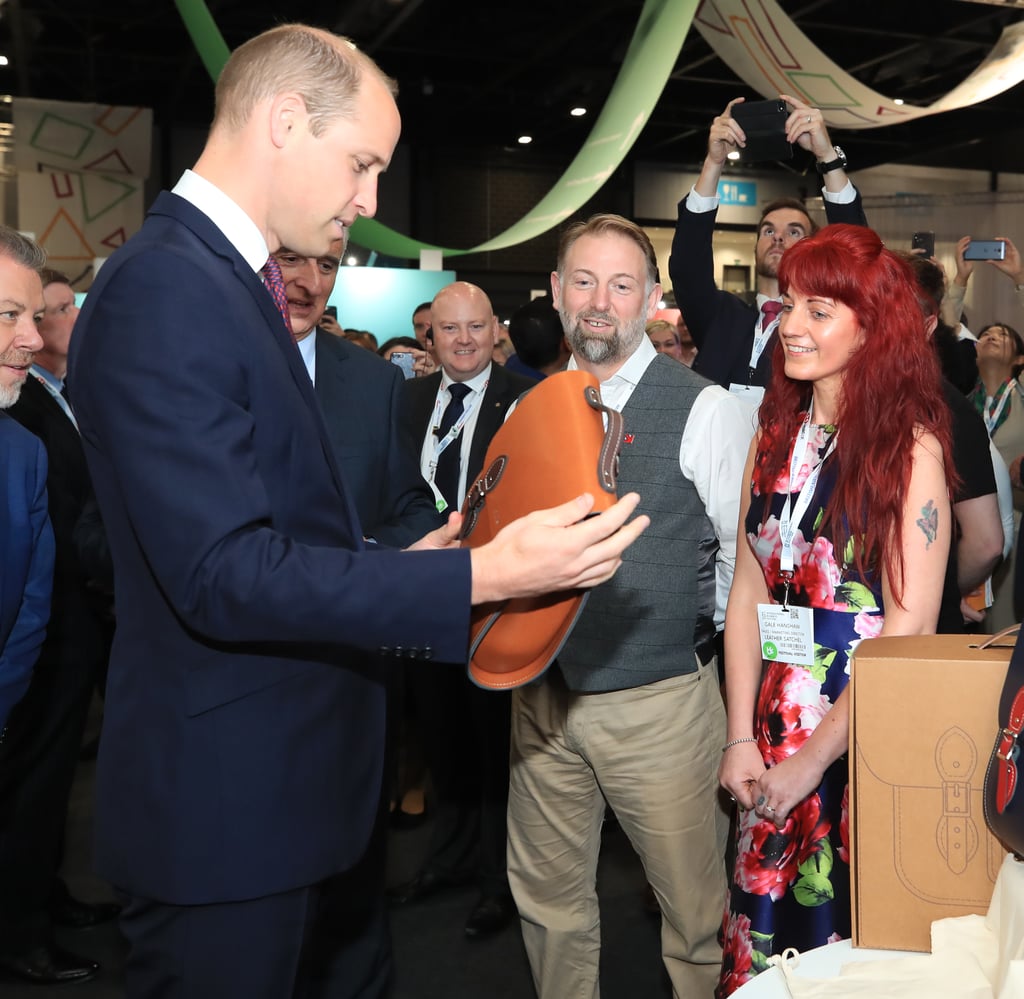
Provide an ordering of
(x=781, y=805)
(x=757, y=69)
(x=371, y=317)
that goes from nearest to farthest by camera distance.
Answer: (x=781, y=805) < (x=757, y=69) < (x=371, y=317)

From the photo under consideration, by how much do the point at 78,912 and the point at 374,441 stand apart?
178 cm

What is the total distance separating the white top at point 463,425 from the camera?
3.56m

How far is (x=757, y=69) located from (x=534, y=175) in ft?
34.2

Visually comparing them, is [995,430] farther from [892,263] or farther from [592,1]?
[592,1]

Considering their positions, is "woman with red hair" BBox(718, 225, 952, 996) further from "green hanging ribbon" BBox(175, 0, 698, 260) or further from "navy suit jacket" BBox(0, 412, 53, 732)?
"green hanging ribbon" BBox(175, 0, 698, 260)

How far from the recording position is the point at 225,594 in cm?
109

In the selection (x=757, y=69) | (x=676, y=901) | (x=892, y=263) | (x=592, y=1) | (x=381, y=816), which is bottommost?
(x=676, y=901)

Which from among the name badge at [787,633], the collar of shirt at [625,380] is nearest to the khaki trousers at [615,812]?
the name badge at [787,633]

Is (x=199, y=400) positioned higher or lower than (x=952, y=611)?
higher

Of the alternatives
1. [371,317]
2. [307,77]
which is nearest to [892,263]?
[307,77]

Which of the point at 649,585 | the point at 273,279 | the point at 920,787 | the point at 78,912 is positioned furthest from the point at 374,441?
the point at 78,912

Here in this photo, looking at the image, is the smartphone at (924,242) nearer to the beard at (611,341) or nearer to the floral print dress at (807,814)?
the beard at (611,341)

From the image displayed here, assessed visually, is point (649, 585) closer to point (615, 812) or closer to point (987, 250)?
point (615, 812)

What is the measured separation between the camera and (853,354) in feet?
6.36
